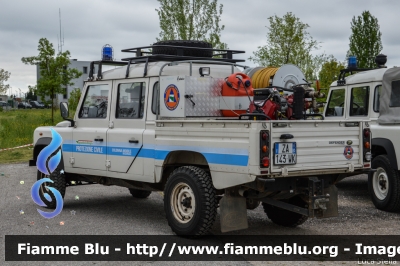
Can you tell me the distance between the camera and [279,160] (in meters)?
6.79

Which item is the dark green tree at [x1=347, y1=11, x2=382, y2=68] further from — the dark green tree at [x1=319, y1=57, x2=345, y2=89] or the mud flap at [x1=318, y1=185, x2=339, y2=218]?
the mud flap at [x1=318, y1=185, x2=339, y2=218]

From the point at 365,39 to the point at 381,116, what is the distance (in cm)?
2211

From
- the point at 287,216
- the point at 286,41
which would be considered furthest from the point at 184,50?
the point at 286,41

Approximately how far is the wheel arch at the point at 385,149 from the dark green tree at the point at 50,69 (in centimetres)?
2374

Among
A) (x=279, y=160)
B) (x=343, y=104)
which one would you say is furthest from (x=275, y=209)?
(x=343, y=104)

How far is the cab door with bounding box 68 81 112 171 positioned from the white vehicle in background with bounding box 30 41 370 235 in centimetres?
2

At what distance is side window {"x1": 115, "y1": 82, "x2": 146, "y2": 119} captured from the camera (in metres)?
8.81

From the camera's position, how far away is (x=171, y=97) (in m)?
8.33

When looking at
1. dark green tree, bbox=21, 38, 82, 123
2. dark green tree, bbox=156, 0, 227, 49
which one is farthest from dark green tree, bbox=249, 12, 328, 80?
dark green tree, bbox=21, 38, 82, 123

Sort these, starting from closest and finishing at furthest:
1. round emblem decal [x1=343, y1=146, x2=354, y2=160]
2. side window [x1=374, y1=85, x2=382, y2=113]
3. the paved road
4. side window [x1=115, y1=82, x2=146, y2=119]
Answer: round emblem decal [x1=343, y1=146, x2=354, y2=160] → the paved road → side window [x1=115, y1=82, x2=146, y2=119] → side window [x1=374, y1=85, x2=382, y2=113]

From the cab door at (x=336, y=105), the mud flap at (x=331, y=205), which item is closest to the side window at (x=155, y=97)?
the mud flap at (x=331, y=205)

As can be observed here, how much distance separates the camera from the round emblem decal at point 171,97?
828 cm

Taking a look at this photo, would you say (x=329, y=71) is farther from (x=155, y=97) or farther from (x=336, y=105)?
(x=155, y=97)

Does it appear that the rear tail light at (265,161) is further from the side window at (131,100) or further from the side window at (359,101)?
the side window at (359,101)
